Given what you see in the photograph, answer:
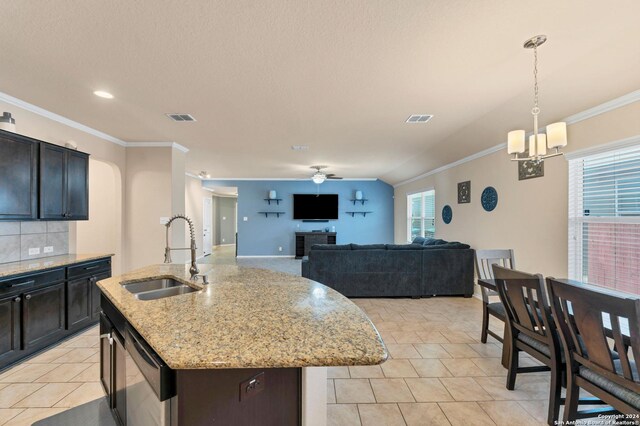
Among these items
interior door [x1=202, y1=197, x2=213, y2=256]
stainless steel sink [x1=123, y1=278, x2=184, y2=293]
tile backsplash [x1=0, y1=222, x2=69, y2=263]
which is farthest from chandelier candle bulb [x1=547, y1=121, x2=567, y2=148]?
interior door [x1=202, y1=197, x2=213, y2=256]

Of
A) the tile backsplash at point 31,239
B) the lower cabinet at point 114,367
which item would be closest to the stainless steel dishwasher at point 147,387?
the lower cabinet at point 114,367

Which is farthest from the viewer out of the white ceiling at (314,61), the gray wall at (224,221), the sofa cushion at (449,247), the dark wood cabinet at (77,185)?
the gray wall at (224,221)

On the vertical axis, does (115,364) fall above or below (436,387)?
above

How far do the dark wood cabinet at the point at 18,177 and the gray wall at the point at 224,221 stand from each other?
28.9 feet

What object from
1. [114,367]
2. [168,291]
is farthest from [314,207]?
[114,367]

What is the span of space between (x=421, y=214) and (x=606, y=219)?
15.4 feet

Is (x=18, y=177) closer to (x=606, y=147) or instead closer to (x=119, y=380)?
(x=119, y=380)

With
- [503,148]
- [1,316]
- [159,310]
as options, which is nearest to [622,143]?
[503,148]

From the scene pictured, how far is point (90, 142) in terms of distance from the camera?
3.89 m

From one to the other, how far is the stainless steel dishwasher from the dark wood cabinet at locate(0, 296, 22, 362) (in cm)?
190

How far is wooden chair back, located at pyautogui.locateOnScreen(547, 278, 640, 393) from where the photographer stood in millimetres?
1276

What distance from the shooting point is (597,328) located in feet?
4.72

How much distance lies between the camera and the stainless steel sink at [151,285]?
1979 mm

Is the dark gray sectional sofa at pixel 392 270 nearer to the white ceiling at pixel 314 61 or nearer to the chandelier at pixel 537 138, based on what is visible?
the white ceiling at pixel 314 61
